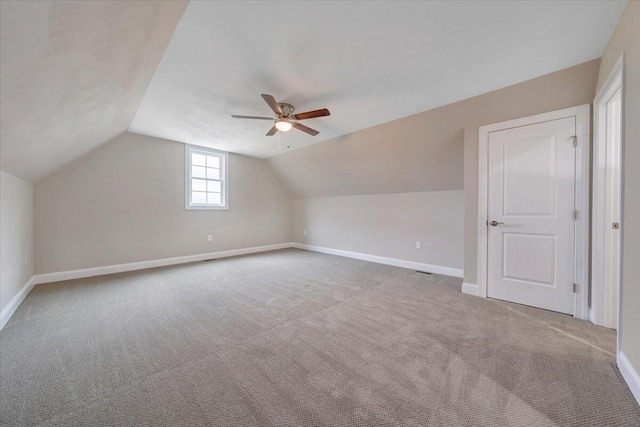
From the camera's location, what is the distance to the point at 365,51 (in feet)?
6.69

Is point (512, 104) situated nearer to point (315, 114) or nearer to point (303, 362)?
point (315, 114)

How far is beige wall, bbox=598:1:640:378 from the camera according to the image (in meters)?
1.41

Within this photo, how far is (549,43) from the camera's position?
75.4 inches

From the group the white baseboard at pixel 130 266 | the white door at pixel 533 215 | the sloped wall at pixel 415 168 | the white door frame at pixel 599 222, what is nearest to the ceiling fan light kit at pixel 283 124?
the sloped wall at pixel 415 168

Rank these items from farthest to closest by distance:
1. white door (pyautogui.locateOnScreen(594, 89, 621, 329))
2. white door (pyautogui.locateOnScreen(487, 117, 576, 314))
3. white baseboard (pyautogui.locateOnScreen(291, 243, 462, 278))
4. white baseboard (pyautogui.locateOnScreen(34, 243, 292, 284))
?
white baseboard (pyautogui.locateOnScreen(291, 243, 462, 278)) → white baseboard (pyautogui.locateOnScreen(34, 243, 292, 284)) → white door (pyautogui.locateOnScreen(487, 117, 576, 314)) → white door (pyautogui.locateOnScreen(594, 89, 621, 329))

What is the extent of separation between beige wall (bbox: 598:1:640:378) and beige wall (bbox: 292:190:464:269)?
93.4 inches

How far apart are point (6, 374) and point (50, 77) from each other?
195cm

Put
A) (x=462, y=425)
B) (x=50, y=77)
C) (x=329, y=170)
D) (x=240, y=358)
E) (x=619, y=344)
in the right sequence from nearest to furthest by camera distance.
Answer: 1. (x=462, y=425)
2. (x=50, y=77)
3. (x=619, y=344)
4. (x=240, y=358)
5. (x=329, y=170)

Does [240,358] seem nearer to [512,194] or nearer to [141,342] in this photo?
[141,342]

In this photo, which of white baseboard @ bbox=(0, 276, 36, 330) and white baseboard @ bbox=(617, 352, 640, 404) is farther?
white baseboard @ bbox=(0, 276, 36, 330)

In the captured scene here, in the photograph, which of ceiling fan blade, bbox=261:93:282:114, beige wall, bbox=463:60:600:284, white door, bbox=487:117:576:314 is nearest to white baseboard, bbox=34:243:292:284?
ceiling fan blade, bbox=261:93:282:114

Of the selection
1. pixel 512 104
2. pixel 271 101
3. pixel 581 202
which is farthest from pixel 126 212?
pixel 581 202

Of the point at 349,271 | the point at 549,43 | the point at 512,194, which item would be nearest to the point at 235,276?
the point at 349,271

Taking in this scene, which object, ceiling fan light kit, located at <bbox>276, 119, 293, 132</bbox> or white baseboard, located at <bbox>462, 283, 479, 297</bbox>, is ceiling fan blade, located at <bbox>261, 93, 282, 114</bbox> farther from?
white baseboard, located at <bbox>462, 283, 479, 297</bbox>
